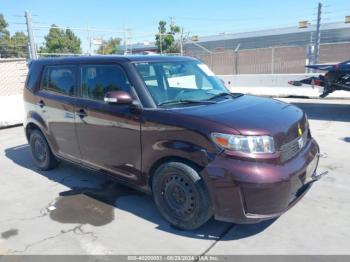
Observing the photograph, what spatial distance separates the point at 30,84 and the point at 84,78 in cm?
160

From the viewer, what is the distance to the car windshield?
367 cm

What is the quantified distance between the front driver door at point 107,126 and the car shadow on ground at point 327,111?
6.38 m

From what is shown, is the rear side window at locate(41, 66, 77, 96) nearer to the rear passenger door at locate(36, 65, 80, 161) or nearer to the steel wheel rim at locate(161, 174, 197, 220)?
the rear passenger door at locate(36, 65, 80, 161)

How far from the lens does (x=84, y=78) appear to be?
4250 mm

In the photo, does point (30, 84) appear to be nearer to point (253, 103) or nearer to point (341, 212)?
point (253, 103)

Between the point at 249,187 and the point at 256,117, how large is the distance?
0.75 metres

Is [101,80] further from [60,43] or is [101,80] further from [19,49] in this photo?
[60,43]

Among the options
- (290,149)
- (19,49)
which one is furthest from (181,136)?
(19,49)

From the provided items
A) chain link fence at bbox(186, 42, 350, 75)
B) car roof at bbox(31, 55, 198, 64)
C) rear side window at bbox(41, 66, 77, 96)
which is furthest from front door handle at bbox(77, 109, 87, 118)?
chain link fence at bbox(186, 42, 350, 75)

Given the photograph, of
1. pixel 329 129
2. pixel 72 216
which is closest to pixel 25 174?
pixel 72 216

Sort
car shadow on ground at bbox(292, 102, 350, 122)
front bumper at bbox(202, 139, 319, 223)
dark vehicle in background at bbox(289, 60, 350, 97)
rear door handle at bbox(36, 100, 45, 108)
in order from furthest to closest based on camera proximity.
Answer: car shadow on ground at bbox(292, 102, 350, 122), dark vehicle in background at bbox(289, 60, 350, 97), rear door handle at bbox(36, 100, 45, 108), front bumper at bbox(202, 139, 319, 223)

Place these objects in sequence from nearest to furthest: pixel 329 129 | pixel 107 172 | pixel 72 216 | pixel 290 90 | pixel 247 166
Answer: pixel 247 166, pixel 72 216, pixel 107 172, pixel 329 129, pixel 290 90

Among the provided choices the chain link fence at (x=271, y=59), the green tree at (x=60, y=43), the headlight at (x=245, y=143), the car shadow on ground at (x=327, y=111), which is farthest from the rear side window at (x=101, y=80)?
the green tree at (x=60, y=43)

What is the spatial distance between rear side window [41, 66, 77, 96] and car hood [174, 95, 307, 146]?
6.20 feet
